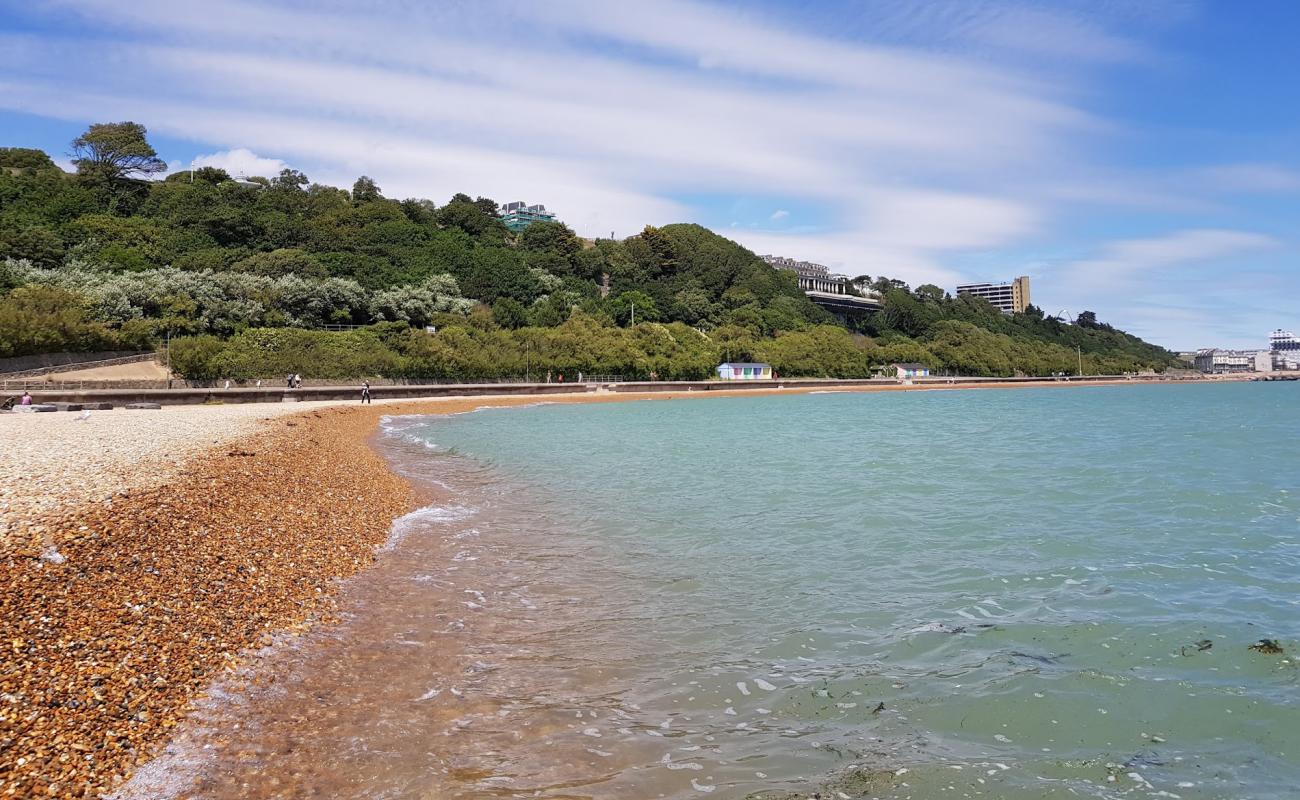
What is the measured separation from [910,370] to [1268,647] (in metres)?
127

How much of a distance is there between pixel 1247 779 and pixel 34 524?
10.2 m

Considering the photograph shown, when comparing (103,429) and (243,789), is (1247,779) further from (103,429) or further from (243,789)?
(103,429)

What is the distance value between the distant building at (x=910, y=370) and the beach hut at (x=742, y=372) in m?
32.2

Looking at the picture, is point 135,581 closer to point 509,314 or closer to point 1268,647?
point 1268,647

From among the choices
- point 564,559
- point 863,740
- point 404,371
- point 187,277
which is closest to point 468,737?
point 863,740

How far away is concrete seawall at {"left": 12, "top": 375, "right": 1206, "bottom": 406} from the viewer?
134 feet

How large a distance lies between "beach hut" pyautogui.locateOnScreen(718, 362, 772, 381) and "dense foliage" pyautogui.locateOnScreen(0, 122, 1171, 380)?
265cm

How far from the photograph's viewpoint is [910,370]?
419 feet

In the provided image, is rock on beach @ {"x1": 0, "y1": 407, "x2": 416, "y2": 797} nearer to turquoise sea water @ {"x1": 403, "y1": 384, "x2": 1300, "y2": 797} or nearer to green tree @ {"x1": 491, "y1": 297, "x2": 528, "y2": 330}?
turquoise sea water @ {"x1": 403, "y1": 384, "x2": 1300, "y2": 797}

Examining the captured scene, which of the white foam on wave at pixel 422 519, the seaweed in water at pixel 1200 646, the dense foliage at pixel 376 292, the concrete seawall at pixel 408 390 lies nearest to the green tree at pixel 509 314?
the dense foliage at pixel 376 292

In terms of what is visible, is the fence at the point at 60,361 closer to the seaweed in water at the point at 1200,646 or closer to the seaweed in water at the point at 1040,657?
the seaweed in water at the point at 1040,657

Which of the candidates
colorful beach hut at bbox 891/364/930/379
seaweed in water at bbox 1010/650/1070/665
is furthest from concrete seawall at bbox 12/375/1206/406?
seaweed in water at bbox 1010/650/1070/665

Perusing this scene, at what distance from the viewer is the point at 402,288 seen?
88.1 metres

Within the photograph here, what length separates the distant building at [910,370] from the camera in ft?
410
